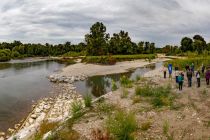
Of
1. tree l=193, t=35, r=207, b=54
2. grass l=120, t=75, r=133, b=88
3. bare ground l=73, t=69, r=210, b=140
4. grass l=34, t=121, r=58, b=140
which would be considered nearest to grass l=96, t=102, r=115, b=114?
bare ground l=73, t=69, r=210, b=140

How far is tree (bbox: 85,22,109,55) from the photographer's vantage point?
344ft

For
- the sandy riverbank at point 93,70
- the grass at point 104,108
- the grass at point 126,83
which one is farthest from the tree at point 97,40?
the grass at point 104,108

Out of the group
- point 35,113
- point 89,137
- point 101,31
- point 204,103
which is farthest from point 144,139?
point 101,31

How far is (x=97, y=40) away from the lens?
104 metres

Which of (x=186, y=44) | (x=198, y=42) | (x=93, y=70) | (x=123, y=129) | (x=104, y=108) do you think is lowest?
(x=93, y=70)

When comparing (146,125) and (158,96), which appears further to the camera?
(158,96)

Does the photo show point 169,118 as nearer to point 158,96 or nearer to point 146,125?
point 146,125

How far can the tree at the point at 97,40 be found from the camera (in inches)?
4124

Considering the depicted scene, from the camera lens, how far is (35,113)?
27859 mm

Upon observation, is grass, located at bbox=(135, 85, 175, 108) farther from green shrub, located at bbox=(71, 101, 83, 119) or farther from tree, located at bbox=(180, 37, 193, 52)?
tree, located at bbox=(180, 37, 193, 52)

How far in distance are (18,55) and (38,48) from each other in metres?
20.0

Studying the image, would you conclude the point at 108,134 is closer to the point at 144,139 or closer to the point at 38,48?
the point at 144,139

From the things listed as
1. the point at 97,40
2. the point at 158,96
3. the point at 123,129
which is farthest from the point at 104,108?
the point at 97,40

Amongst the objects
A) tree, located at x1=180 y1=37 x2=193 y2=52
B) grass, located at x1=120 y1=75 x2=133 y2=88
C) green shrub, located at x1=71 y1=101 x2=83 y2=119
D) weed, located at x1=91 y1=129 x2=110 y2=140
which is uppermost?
tree, located at x1=180 y1=37 x2=193 y2=52
